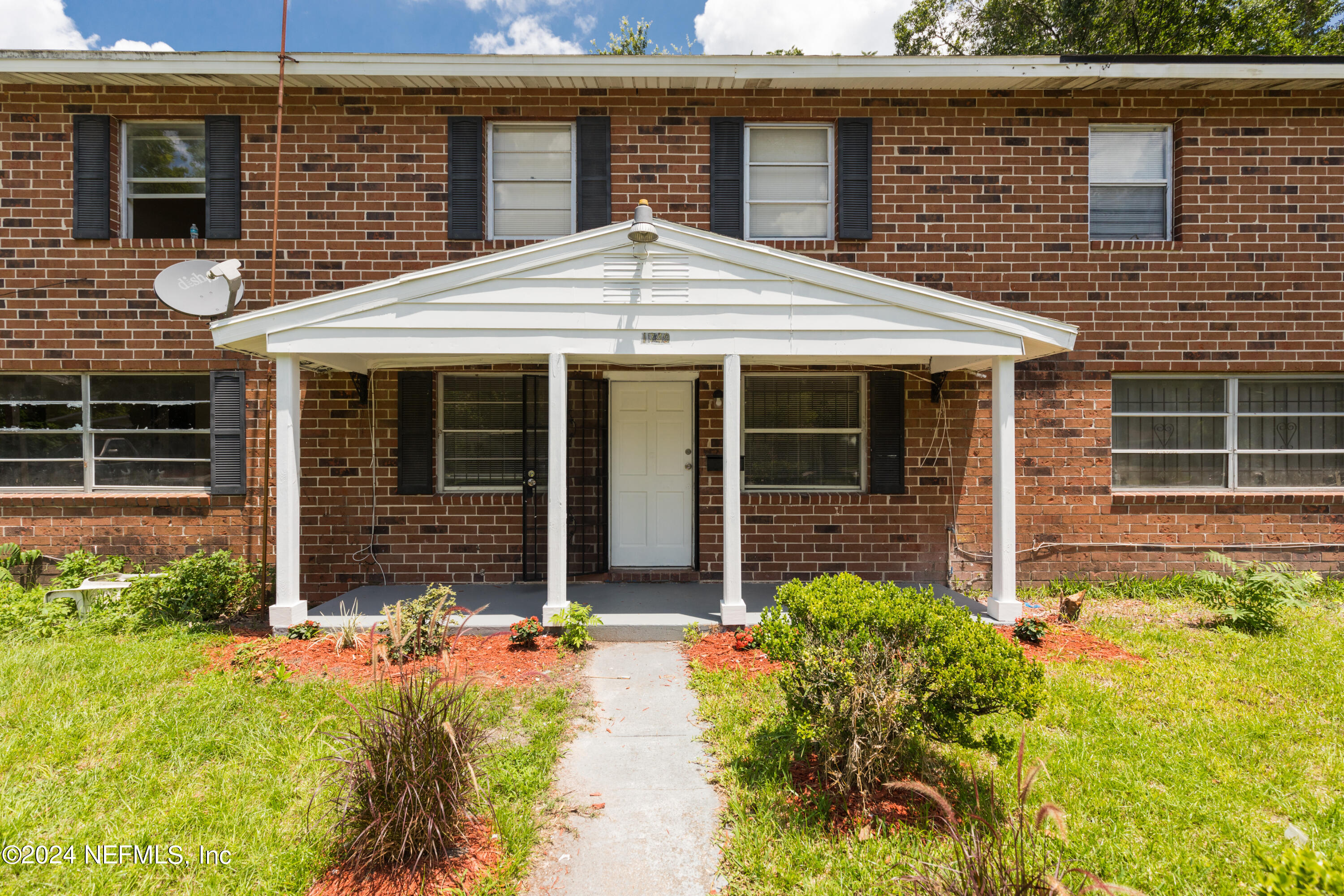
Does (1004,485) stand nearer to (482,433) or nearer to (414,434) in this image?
(482,433)

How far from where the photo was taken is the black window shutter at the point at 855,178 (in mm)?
7109

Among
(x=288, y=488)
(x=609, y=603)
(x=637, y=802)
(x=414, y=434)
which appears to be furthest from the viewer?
(x=414, y=434)

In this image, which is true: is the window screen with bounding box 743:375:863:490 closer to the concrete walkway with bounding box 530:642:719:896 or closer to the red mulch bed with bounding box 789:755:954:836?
the concrete walkway with bounding box 530:642:719:896

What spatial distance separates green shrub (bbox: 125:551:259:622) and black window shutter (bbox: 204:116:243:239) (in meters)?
3.66

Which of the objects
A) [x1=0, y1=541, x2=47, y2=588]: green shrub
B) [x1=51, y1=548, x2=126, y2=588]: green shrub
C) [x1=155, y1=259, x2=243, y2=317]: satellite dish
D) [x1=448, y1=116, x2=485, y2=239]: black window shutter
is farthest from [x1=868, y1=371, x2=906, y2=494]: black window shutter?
[x1=0, y1=541, x2=47, y2=588]: green shrub

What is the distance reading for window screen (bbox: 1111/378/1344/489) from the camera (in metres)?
7.32

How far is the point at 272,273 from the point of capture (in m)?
6.41

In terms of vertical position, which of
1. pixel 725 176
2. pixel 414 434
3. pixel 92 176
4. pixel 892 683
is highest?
pixel 725 176

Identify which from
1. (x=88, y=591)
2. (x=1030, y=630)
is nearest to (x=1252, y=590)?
(x=1030, y=630)

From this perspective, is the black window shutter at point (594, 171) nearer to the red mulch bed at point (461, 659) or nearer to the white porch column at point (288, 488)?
the white porch column at point (288, 488)

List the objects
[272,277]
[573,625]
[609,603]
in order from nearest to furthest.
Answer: [573,625], [609,603], [272,277]

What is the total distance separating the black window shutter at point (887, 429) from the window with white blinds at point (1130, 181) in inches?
120

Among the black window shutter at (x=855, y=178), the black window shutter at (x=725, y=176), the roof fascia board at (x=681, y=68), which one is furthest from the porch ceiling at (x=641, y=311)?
the roof fascia board at (x=681, y=68)

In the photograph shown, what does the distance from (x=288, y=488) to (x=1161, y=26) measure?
1773cm
